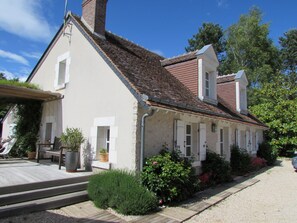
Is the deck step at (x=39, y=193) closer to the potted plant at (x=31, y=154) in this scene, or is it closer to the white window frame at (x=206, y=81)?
the potted plant at (x=31, y=154)

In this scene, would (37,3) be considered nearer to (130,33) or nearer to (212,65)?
(130,33)

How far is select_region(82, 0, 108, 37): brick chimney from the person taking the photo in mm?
9273

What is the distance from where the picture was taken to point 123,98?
22.0 feet

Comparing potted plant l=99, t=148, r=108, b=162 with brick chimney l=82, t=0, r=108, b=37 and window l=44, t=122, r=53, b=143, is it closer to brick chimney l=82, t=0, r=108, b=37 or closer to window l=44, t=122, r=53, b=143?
window l=44, t=122, r=53, b=143

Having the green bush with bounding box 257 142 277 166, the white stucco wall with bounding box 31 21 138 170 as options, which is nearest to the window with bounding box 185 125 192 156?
the white stucco wall with bounding box 31 21 138 170

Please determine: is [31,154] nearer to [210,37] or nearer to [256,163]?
[256,163]

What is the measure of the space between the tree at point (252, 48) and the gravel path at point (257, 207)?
63.4 ft

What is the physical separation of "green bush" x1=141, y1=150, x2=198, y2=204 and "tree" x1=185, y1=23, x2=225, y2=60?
25969 mm

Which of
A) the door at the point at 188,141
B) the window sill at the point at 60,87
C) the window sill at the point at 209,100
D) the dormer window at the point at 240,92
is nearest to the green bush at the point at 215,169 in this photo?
the door at the point at 188,141

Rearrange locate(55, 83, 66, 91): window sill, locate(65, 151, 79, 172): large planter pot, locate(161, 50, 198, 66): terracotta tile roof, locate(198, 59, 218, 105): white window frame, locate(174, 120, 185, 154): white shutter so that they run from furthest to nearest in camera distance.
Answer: locate(161, 50, 198, 66): terracotta tile roof
locate(198, 59, 218, 105): white window frame
locate(55, 83, 66, 91): window sill
locate(174, 120, 185, 154): white shutter
locate(65, 151, 79, 172): large planter pot

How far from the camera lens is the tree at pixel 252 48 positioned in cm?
2512

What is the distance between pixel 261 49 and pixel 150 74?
2282cm

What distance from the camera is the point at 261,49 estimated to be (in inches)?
1037

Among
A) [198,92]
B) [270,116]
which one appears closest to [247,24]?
[270,116]
